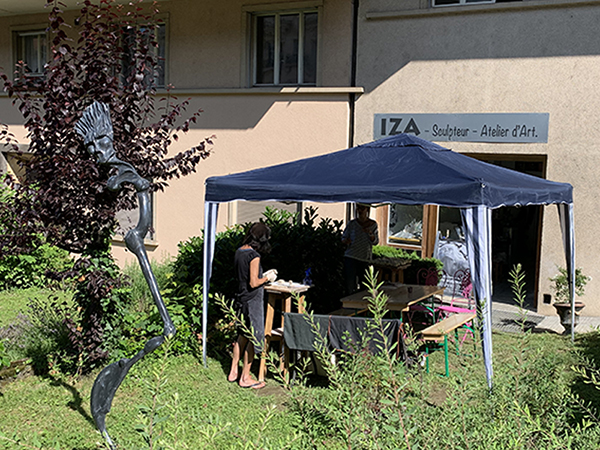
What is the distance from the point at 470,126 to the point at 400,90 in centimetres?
140

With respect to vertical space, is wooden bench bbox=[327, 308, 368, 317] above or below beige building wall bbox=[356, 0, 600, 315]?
below

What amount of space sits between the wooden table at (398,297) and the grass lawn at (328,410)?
3.48ft

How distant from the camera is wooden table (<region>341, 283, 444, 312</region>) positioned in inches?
277

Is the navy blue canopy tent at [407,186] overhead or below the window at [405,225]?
overhead

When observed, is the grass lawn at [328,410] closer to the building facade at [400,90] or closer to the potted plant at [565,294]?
the potted plant at [565,294]

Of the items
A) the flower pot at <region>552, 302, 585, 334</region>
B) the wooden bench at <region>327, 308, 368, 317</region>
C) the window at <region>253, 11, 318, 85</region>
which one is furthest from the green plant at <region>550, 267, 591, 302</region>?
the window at <region>253, 11, 318, 85</region>

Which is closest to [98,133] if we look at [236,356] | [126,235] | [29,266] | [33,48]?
[126,235]

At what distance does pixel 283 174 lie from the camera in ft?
22.7

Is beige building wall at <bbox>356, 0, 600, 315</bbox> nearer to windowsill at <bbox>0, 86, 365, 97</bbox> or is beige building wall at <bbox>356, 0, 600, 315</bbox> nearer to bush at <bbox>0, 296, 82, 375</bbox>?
windowsill at <bbox>0, 86, 365, 97</bbox>

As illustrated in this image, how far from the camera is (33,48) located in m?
14.9

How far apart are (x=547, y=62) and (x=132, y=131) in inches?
266

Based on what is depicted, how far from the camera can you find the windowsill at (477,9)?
9.44 meters

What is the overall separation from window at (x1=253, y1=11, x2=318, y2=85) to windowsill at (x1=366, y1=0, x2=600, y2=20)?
4.63 feet

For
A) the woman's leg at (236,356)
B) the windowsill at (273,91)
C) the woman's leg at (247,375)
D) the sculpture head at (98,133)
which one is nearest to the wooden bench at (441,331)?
the woman's leg at (247,375)
